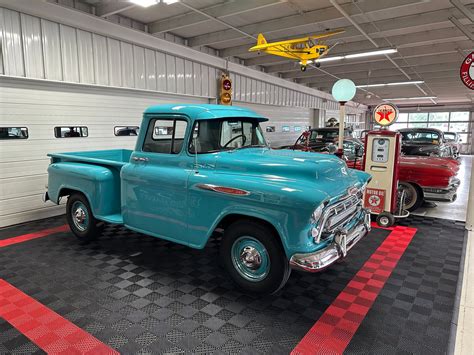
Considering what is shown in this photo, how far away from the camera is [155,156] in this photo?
13.2 feet

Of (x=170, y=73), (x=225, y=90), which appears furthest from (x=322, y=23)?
(x=170, y=73)

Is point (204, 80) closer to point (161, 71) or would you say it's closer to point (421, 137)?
point (161, 71)

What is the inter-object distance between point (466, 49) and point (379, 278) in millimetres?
10247

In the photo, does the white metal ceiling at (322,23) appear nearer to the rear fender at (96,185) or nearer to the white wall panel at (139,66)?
the white wall panel at (139,66)

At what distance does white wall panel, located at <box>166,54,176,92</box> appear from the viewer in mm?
8797

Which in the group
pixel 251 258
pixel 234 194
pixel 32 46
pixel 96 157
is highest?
pixel 32 46

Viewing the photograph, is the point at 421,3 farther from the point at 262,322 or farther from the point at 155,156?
the point at 262,322

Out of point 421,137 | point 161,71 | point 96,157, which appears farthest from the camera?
point 421,137

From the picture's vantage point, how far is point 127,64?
302 inches

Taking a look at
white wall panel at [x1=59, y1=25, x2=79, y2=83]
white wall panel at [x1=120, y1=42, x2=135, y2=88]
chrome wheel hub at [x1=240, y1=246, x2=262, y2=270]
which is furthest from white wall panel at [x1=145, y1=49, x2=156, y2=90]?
chrome wheel hub at [x1=240, y1=246, x2=262, y2=270]

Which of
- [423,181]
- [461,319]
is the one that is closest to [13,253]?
[461,319]

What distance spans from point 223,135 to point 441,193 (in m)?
5.04

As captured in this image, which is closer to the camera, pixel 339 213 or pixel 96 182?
pixel 339 213

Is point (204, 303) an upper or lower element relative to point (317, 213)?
lower
